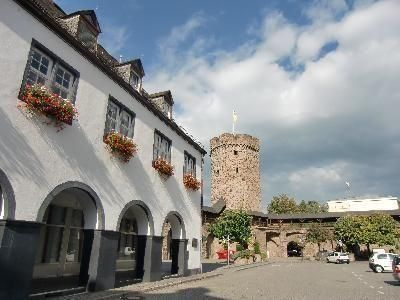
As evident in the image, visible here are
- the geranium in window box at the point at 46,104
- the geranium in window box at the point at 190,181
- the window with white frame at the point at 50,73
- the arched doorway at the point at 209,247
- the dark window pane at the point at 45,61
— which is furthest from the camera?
the arched doorway at the point at 209,247

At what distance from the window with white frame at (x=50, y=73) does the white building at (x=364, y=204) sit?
299 feet

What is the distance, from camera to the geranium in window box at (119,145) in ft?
44.8

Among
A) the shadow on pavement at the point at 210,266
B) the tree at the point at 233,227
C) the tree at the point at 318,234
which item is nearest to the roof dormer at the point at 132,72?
the shadow on pavement at the point at 210,266

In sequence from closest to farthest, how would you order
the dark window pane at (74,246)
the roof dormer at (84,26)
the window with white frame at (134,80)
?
the roof dormer at (84,26) → the window with white frame at (134,80) → the dark window pane at (74,246)

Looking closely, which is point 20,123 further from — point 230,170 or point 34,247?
point 230,170

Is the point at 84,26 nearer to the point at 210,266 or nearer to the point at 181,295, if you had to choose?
the point at 181,295

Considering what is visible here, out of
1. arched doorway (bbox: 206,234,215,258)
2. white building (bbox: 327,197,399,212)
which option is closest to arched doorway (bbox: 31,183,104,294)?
arched doorway (bbox: 206,234,215,258)

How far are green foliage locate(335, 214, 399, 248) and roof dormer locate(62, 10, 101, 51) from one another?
45.8 m

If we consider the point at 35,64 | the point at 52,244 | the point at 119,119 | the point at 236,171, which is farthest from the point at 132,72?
the point at 236,171

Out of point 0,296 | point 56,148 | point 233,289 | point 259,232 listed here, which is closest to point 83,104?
point 56,148

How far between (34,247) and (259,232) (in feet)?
163

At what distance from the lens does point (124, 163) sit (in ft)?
48.5

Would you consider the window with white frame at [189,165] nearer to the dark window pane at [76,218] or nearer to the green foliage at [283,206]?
the dark window pane at [76,218]

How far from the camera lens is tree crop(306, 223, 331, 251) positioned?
53.1m
